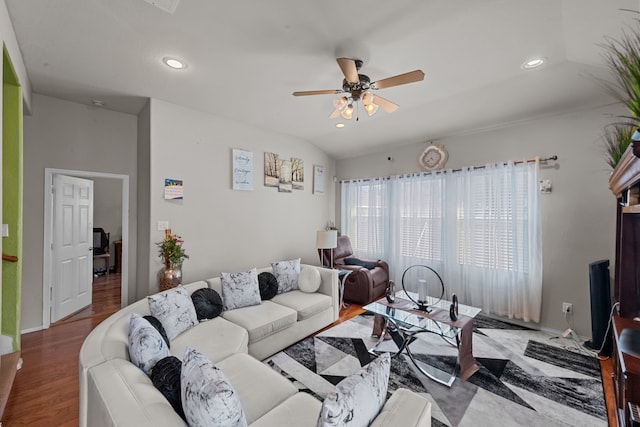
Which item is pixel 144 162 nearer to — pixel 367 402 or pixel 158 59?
pixel 158 59

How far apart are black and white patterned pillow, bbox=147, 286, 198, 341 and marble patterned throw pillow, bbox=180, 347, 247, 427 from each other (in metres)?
1.22

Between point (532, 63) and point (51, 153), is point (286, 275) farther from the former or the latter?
point (532, 63)

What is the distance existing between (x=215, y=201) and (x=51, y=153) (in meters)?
1.92

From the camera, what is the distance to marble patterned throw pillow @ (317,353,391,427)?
843 mm

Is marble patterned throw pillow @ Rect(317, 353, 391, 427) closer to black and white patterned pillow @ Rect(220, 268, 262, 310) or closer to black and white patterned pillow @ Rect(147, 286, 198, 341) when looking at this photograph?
black and white patterned pillow @ Rect(147, 286, 198, 341)

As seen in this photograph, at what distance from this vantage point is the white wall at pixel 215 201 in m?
3.11

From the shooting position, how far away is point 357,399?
3.06 feet

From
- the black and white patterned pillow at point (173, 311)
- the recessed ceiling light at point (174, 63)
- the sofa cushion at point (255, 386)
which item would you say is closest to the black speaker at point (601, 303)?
the sofa cushion at point (255, 386)

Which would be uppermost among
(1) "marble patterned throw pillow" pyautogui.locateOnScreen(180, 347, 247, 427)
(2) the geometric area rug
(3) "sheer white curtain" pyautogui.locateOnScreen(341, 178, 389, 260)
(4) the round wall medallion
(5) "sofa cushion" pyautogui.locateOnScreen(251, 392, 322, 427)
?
(4) the round wall medallion

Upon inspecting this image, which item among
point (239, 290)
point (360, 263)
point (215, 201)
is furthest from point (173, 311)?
A: point (360, 263)

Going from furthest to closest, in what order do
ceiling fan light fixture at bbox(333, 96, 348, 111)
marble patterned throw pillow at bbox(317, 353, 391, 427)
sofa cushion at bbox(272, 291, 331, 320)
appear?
1. sofa cushion at bbox(272, 291, 331, 320)
2. ceiling fan light fixture at bbox(333, 96, 348, 111)
3. marble patterned throw pillow at bbox(317, 353, 391, 427)

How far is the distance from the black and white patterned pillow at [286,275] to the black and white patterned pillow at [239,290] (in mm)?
440

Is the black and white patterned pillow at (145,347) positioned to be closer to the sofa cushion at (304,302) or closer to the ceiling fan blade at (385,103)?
the sofa cushion at (304,302)

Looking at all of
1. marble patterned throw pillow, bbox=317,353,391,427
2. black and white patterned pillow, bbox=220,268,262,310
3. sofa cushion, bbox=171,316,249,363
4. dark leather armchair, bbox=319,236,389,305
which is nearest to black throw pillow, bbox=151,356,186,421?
sofa cushion, bbox=171,316,249,363
